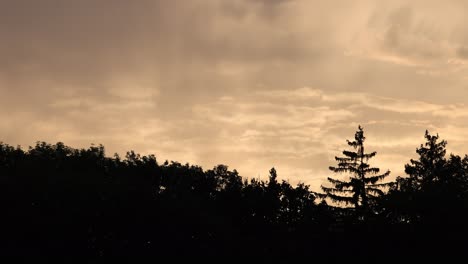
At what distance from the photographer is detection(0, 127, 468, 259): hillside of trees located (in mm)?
55344

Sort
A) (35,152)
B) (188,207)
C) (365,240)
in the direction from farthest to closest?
1. (35,152)
2. (188,207)
3. (365,240)

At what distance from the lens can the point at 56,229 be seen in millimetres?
60781

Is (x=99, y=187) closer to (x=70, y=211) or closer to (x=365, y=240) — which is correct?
(x=70, y=211)

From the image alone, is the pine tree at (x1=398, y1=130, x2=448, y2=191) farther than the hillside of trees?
Yes

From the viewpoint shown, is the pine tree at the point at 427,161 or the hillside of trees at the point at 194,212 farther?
the pine tree at the point at 427,161

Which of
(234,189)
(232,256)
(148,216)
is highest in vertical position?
(234,189)

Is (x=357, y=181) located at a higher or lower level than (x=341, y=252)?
higher

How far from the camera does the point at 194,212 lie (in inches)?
2813

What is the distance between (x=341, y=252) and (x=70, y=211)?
29.3 metres

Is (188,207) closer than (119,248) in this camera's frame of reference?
No

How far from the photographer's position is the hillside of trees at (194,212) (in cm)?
5534

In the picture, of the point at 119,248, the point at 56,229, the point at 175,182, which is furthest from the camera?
the point at 175,182

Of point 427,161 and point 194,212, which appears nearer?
point 194,212

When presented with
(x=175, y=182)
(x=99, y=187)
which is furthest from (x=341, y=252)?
(x=175, y=182)
